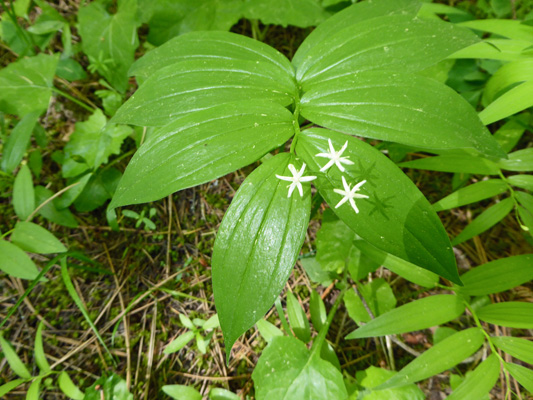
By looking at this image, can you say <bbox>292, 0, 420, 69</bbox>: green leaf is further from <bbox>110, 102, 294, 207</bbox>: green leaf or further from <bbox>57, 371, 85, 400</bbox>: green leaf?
<bbox>57, 371, 85, 400</bbox>: green leaf

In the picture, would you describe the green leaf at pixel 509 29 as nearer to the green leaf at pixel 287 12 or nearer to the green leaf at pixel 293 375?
the green leaf at pixel 287 12

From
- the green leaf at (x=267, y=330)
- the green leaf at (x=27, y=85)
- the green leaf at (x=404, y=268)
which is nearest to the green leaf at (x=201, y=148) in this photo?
the green leaf at (x=404, y=268)

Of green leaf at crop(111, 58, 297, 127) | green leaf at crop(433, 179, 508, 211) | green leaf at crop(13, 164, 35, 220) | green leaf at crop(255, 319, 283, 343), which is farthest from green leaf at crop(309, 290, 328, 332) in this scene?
green leaf at crop(13, 164, 35, 220)

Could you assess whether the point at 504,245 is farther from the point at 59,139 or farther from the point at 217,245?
the point at 59,139

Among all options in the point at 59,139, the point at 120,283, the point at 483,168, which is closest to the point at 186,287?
the point at 120,283

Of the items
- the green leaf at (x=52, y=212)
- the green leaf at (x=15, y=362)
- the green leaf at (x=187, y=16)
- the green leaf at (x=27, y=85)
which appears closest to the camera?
the green leaf at (x=15, y=362)

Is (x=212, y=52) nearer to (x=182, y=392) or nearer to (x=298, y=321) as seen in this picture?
(x=298, y=321)
